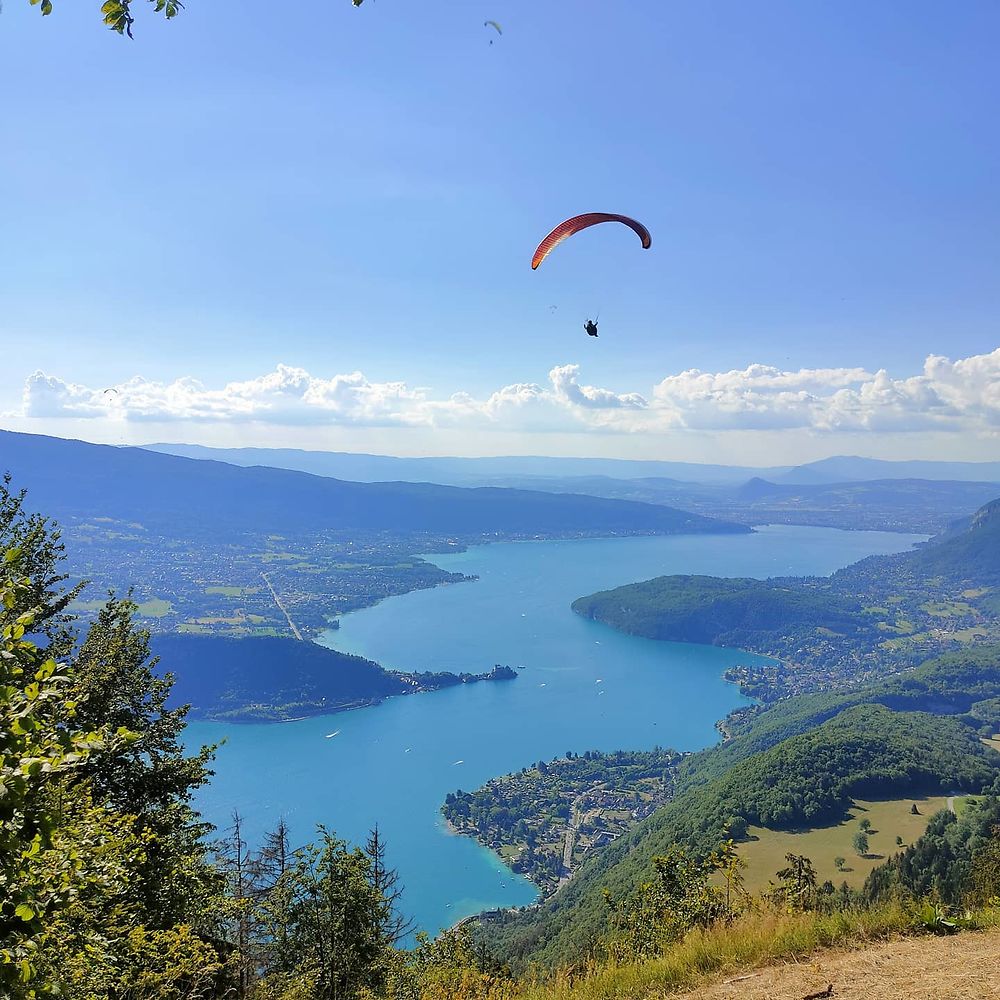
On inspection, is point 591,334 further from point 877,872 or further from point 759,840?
point 759,840

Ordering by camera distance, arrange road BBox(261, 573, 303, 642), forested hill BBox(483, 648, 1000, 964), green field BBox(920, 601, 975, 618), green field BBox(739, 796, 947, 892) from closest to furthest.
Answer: forested hill BBox(483, 648, 1000, 964) → green field BBox(739, 796, 947, 892) → road BBox(261, 573, 303, 642) → green field BBox(920, 601, 975, 618)

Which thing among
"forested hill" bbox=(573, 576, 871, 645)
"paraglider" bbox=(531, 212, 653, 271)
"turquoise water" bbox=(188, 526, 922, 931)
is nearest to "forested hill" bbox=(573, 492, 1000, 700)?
"forested hill" bbox=(573, 576, 871, 645)

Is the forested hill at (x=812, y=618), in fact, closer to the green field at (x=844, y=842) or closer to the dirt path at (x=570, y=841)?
the dirt path at (x=570, y=841)

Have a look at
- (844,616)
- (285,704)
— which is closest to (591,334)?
(285,704)

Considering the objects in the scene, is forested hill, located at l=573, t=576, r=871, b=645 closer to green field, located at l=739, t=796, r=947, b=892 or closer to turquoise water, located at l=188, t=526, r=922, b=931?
turquoise water, located at l=188, t=526, r=922, b=931

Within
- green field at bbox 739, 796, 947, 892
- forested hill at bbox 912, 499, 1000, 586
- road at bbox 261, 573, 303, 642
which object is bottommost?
road at bbox 261, 573, 303, 642

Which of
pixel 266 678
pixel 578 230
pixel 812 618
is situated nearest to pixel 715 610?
pixel 812 618
